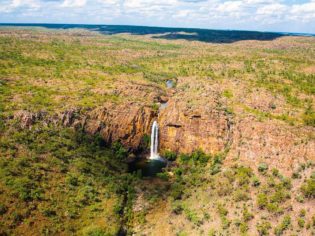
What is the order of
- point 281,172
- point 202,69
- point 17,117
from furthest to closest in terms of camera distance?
point 202,69
point 17,117
point 281,172

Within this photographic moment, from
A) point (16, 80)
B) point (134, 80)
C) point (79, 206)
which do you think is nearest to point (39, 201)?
point (79, 206)

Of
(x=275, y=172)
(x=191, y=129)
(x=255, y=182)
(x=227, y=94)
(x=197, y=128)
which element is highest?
(x=227, y=94)

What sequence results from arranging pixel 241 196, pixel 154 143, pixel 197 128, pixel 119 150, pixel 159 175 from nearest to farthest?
pixel 241 196, pixel 159 175, pixel 197 128, pixel 119 150, pixel 154 143

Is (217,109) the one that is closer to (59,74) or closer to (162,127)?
(162,127)

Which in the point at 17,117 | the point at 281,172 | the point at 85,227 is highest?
the point at 17,117

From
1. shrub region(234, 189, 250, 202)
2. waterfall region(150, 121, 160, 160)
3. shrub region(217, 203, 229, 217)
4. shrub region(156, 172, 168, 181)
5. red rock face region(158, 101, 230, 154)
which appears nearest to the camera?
shrub region(217, 203, 229, 217)

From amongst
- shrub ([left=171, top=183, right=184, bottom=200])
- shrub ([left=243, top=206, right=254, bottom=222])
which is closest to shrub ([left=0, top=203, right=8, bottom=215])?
shrub ([left=171, top=183, right=184, bottom=200])

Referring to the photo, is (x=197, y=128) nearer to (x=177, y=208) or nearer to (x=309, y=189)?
(x=177, y=208)

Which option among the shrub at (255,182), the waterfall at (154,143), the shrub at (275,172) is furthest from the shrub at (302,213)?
the waterfall at (154,143)

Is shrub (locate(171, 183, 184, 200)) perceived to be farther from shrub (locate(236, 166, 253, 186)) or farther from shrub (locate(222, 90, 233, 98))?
shrub (locate(222, 90, 233, 98))

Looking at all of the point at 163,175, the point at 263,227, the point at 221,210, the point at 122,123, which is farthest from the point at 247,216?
the point at 122,123

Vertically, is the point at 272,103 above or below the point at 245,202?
above
